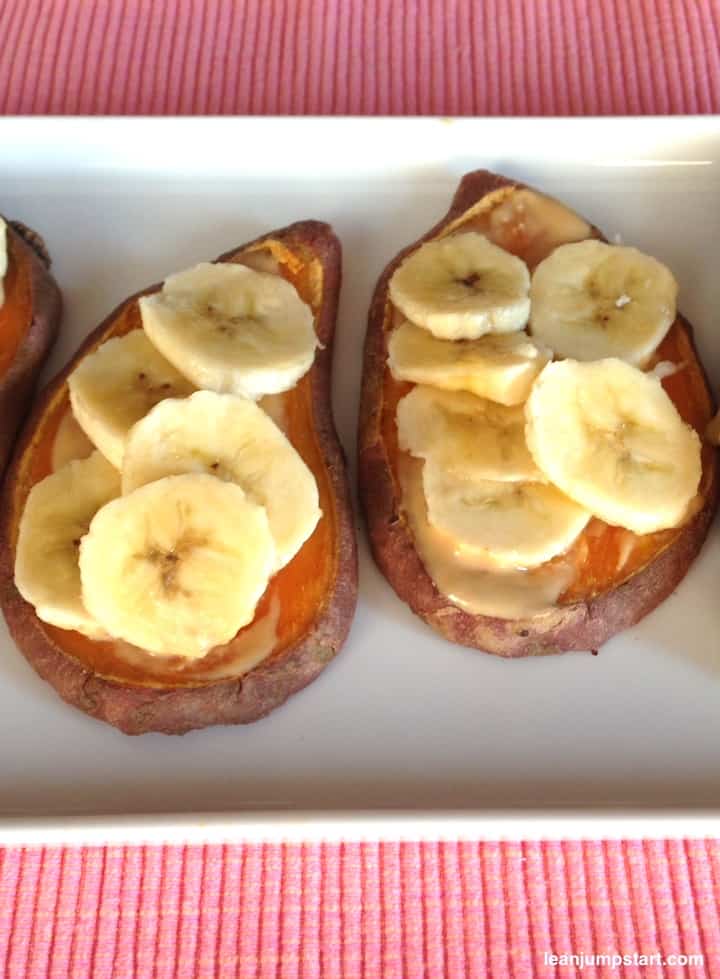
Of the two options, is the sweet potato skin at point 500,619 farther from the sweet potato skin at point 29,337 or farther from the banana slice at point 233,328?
the sweet potato skin at point 29,337

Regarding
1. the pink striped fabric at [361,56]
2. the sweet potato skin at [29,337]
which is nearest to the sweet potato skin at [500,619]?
the sweet potato skin at [29,337]

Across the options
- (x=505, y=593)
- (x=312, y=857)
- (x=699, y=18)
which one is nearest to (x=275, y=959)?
(x=312, y=857)

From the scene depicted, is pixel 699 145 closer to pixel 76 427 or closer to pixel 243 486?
pixel 243 486

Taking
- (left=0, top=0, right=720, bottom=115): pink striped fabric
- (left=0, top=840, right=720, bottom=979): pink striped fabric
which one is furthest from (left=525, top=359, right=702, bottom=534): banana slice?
(left=0, top=0, right=720, bottom=115): pink striped fabric

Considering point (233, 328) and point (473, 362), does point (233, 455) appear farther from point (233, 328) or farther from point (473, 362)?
point (473, 362)

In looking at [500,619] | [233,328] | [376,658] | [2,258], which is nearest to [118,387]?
[233,328]

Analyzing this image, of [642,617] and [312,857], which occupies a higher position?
[642,617]
